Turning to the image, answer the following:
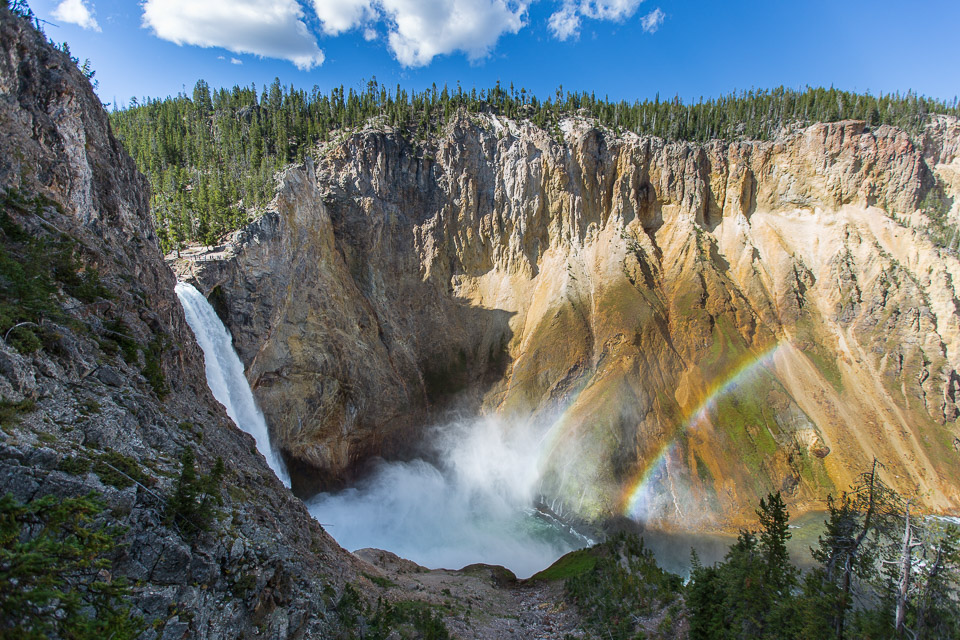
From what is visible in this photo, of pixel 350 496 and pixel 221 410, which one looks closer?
pixel 221 410

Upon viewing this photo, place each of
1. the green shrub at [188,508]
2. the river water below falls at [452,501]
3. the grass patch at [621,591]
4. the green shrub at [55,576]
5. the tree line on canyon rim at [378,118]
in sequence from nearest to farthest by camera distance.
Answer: the green shrub at [55,576], the green shrub at [188,508], the grass patch at [621,591], the river water below falls at [452,501], the tree line on canyon rim at [378,118]

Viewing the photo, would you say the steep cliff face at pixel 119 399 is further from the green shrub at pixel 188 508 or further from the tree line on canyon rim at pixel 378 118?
the tree line on canyon rim at pixel 378 118

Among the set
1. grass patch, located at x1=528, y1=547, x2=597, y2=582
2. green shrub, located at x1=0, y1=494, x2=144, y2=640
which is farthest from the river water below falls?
green shrub, located at x1=0, y1=494, x2=144, y2=640

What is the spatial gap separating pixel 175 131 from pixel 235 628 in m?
59.4

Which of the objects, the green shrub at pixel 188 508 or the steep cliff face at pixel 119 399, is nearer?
the steep cliff face at pixel 119 399

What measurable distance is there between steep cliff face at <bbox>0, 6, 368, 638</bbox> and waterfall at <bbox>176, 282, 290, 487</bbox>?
23.5 feet

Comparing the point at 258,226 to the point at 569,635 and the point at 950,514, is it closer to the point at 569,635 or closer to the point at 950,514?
the point at 569,635

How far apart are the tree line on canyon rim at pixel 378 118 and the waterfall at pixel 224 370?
55.2 feet

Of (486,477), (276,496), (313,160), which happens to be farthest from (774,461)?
(313,160)

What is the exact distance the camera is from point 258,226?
34344 millimetres

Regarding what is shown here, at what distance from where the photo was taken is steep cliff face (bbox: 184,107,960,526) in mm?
36375

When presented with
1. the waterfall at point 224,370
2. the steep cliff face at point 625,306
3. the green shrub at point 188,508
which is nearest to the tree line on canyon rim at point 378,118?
the steep cliff face at point 625,306

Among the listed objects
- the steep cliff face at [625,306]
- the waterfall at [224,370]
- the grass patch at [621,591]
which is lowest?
the grass patch at [621,591]

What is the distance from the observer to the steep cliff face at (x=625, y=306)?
36375 millimetres
